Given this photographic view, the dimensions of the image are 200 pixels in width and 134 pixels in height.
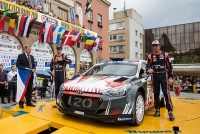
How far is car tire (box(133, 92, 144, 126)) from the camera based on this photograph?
148 inches

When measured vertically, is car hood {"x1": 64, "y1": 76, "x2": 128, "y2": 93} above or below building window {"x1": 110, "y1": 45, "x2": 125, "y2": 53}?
below

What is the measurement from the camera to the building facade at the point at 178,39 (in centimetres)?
4941

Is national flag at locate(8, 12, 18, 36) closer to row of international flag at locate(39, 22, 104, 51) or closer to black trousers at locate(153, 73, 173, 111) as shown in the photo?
row of international flag at locate(39, 22, 104, 51)

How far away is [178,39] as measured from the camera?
5134 cm

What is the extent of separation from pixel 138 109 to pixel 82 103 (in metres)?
1.17

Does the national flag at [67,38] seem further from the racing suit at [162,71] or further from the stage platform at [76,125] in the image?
the racing suit at [162,71]

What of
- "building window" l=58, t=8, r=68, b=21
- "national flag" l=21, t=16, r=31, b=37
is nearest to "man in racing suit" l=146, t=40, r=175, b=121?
"national flag" l=21, t=16, r=31, b=37

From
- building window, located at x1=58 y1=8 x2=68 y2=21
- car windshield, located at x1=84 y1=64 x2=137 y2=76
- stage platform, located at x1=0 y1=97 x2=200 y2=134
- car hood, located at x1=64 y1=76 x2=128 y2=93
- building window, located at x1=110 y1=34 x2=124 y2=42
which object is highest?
building window, located at x1=110 y1=34 x2=124 y2=42

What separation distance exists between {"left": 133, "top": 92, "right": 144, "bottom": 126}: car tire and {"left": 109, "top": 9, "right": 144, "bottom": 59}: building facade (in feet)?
119

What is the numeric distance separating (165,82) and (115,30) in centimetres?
3971

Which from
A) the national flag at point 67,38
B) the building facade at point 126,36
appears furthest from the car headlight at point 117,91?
the building facade at point 126,36

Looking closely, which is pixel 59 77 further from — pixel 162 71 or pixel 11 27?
pixel 11 27

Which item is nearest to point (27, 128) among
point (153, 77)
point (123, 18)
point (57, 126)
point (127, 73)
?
point (57, 126)

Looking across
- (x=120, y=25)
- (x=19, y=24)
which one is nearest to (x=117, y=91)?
(x=19, y=24)
